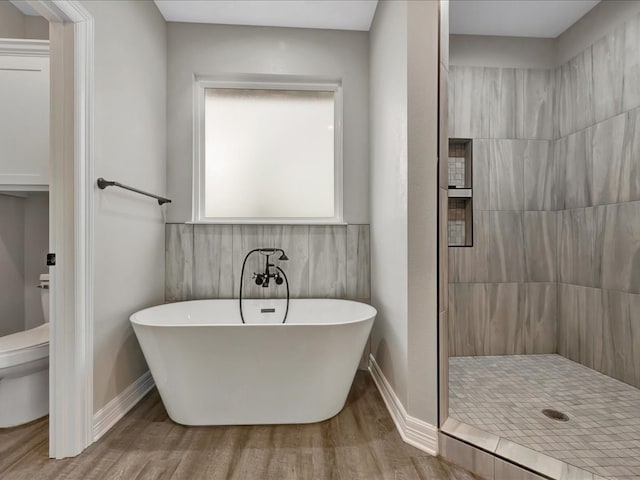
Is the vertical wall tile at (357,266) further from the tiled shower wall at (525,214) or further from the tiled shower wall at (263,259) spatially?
the tiled shower wall at (525,214)

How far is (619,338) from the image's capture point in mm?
2062

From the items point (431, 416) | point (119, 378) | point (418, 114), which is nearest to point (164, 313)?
point (119, 378)

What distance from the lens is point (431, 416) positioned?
5.02ft

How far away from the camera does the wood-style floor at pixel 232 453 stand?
4.50 ft

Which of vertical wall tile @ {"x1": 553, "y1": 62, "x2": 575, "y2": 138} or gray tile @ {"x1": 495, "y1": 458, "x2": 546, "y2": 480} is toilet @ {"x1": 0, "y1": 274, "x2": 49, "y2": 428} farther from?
vertical wall tile @ {"x1": 553, "y1": 62, "x2": 575, "y2": 138}

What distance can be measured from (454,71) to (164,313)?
271 cm

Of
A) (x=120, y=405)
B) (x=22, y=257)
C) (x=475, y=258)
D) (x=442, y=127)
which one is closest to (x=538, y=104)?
(x=475, y=258)

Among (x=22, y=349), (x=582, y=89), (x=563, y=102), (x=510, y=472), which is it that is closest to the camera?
(x=510, y=472)

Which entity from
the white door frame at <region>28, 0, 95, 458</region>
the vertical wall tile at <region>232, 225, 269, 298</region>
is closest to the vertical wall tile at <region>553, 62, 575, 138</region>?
the vertical wall tile at <region>232, 225, 269, 298</region>

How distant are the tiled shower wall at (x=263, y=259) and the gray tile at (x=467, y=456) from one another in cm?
118

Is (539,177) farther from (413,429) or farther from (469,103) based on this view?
(413,429)

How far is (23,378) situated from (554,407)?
9.27ft

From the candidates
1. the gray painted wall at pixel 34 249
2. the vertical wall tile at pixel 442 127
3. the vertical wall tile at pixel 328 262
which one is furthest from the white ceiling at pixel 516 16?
the gray painted wall at pixel 34 249

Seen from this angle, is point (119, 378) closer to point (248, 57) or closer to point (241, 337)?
point (241, 337)
